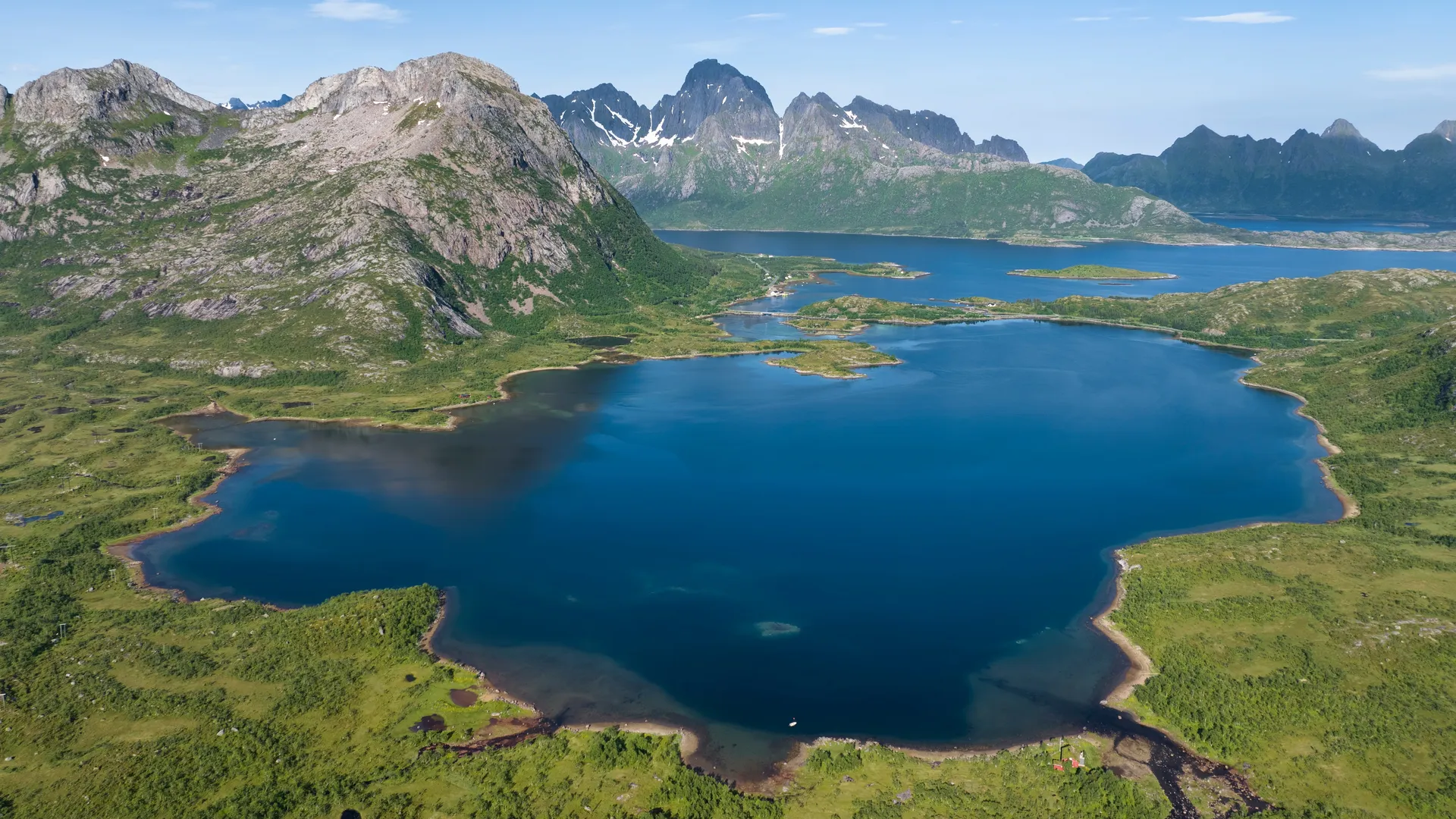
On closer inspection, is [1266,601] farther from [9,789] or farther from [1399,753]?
[9,789]

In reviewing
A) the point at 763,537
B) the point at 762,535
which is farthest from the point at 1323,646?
the point at 762,535

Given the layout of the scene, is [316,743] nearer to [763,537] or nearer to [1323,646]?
[763,537]

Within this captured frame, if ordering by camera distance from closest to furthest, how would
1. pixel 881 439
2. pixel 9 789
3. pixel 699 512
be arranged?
pixel 9 789 < pixel 699 512 < pixel 881 439

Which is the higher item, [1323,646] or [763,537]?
[763,537]

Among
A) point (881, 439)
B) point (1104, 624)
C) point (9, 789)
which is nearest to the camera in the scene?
point (9, 789)

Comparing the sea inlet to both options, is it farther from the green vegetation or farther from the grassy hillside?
the green vegetation

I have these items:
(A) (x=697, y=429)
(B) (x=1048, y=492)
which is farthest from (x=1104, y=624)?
(A) (x=697, y=429)

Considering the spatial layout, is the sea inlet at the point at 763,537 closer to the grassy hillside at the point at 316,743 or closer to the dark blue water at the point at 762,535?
the dark blue water at the point at 762,535
